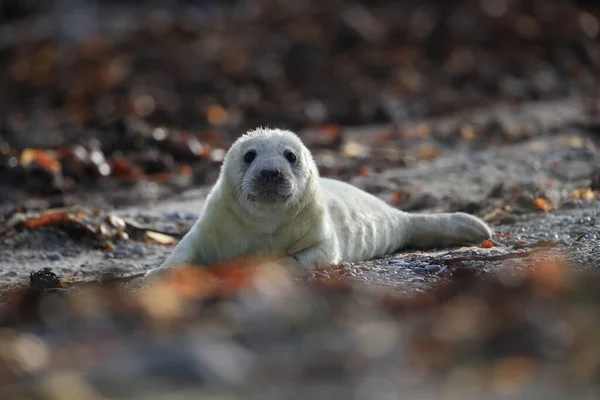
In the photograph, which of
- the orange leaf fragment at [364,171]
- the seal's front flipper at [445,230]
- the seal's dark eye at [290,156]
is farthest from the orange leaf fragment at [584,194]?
the seal's dark eye at [290,156]

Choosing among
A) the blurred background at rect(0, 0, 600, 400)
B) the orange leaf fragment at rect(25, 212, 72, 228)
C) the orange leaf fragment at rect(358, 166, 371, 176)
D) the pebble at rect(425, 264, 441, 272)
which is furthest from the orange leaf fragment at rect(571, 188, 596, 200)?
the orange leaf fragment at rect(25, 212, 72, 228)

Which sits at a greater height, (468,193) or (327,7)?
(327,7)

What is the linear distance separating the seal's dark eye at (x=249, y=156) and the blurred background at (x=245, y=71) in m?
4.58

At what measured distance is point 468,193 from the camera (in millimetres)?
9312

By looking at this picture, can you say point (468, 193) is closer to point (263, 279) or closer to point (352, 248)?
point (352, 248)

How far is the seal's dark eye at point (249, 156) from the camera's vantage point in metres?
6.38

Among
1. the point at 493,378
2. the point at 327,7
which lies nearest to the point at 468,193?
the point at 493,378

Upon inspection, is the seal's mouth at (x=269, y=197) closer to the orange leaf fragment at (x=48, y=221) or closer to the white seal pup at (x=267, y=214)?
the white seal pup at (x=267, y=214)

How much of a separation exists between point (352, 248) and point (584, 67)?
13260 millimetres

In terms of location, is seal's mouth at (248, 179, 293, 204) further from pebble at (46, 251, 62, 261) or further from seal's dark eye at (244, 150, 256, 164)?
pebble at (46, 251, 62, 261)

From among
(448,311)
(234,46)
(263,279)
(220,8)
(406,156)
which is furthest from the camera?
(220,8)

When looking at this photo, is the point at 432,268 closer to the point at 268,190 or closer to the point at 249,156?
the point at 268,190

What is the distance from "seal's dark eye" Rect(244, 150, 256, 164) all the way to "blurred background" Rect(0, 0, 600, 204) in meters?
4.58

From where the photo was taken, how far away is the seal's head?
6.14 m
